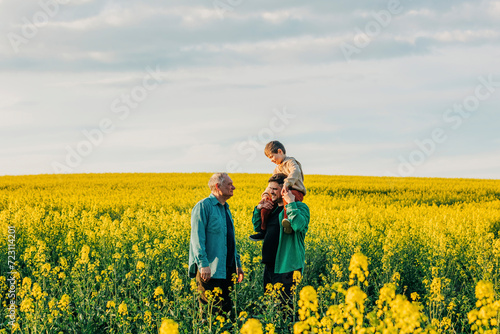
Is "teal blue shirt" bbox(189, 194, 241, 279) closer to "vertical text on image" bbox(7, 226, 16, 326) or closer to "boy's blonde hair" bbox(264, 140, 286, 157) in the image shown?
"boy's blonde hair" bbox(264, 140, 286, 157)

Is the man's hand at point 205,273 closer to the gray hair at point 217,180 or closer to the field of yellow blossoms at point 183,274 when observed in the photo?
the field of yellow blossoms at point 183,274

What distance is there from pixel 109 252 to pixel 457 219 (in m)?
9.56

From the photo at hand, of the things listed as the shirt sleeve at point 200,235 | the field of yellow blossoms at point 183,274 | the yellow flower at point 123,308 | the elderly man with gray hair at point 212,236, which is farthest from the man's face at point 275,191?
the yellow flower at point 123,308

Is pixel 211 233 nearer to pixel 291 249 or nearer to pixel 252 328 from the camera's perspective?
pixel 291 249

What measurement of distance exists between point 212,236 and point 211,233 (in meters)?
0.04

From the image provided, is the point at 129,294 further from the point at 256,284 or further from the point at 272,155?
the point at 272,155

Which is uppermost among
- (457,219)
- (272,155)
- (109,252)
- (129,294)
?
(272,155)

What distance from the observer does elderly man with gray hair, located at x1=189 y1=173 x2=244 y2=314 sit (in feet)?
16.0

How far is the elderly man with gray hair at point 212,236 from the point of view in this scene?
4881mm

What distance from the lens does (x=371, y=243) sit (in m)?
9.12

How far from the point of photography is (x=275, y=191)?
519 centimetres

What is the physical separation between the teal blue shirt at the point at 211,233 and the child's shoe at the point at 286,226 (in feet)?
2.24

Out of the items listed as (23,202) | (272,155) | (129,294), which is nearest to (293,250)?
(272,155)

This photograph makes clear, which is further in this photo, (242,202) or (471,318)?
(242,202)
